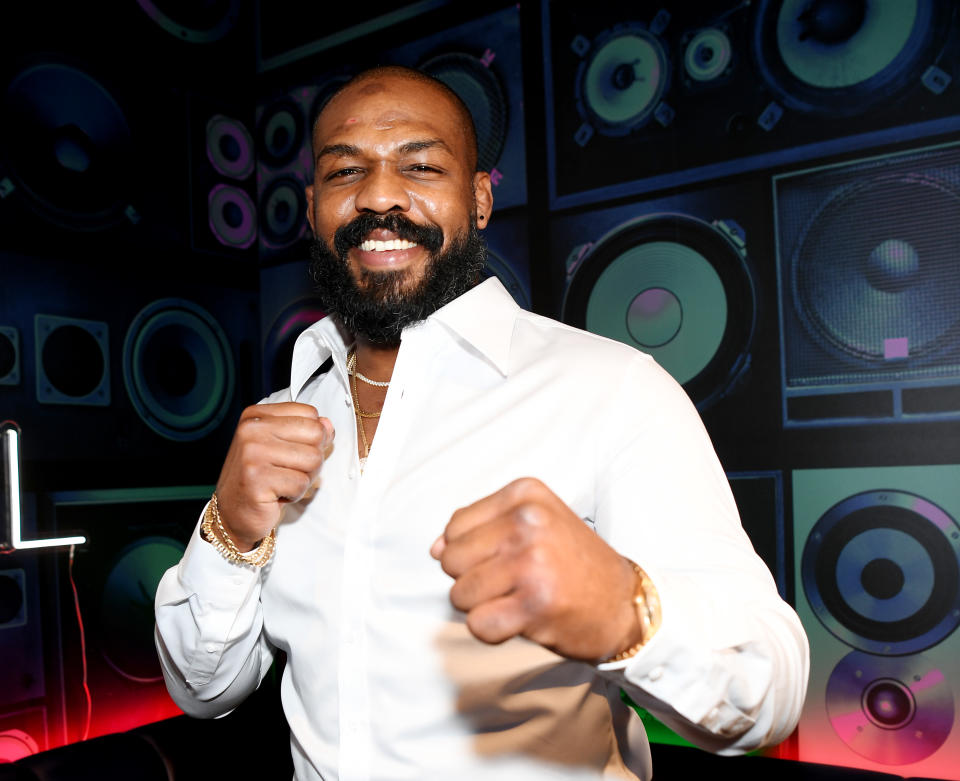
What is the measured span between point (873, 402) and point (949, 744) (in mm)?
777

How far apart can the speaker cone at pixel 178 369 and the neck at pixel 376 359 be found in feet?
4.25

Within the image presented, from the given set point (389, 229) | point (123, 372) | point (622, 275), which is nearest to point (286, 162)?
point (123, 372)

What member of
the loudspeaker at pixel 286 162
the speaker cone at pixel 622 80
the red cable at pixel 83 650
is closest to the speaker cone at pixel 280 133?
the loudspeaker at pixel 286 162

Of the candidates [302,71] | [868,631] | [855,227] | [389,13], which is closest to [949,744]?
[868,631]

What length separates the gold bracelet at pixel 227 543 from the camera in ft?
3.43

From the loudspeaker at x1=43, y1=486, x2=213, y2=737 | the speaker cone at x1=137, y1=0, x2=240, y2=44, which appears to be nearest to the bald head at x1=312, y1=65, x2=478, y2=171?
the loudspeaker at x1=43, y1=486, x2=213, y2=737

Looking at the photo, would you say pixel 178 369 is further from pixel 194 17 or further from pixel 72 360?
pixel 194 17

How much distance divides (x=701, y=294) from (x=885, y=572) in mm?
816

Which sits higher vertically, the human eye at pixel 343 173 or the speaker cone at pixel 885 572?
the human eye at pixel 343 173

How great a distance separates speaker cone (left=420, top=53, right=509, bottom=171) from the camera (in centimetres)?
237

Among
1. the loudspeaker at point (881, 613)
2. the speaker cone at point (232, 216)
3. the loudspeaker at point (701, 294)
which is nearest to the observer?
the loudspeaker at point (881, 613)

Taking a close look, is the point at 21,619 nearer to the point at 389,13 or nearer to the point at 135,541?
the point at 135,541

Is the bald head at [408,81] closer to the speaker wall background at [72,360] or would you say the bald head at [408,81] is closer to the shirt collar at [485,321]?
the shirt collar at [485,321]

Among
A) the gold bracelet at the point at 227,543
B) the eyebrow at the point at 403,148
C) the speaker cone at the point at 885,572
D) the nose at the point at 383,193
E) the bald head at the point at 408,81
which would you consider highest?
the bald head at the point at 408,81
